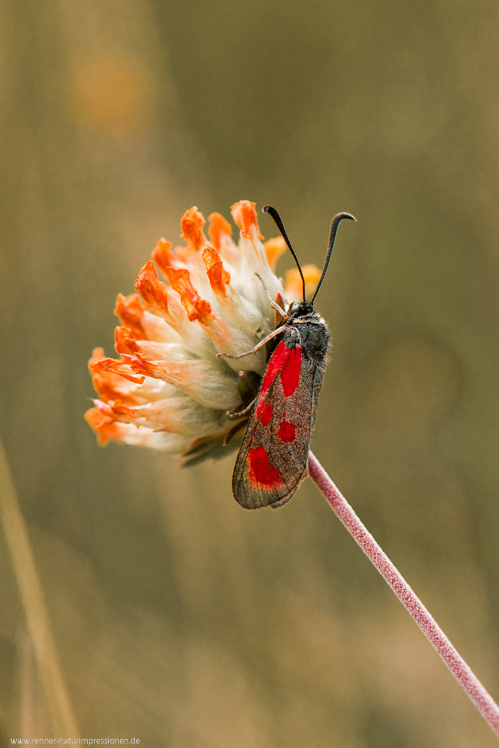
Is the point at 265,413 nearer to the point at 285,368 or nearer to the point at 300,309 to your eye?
the point at 285,368

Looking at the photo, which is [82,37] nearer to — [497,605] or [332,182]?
[332,182]

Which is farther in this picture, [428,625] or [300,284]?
[300,284]

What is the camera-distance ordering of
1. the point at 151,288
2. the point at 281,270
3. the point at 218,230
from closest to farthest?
the point at 151,288, the point at 218,230, the point at 281,270

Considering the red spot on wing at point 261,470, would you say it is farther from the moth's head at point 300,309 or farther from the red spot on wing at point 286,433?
the moth's head at point 300,309

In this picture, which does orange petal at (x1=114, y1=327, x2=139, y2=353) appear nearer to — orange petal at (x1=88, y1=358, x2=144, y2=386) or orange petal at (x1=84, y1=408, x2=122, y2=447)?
orange petal at (x1=88, y1=358, x2=144, y2=386)

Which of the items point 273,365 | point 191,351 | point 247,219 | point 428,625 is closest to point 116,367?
point 191,351

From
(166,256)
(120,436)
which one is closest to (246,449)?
(120,436)

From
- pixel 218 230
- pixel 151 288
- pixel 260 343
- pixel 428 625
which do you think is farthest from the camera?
pixel 218 230
